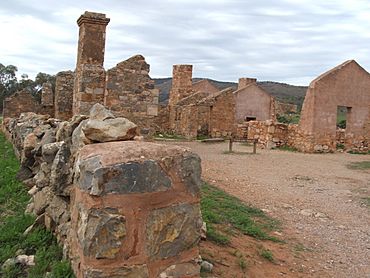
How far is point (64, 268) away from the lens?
358cm

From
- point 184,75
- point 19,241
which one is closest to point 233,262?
point 19,241

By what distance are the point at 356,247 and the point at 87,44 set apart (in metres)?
7.39

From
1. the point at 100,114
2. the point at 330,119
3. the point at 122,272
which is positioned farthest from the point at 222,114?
the point at 122,272

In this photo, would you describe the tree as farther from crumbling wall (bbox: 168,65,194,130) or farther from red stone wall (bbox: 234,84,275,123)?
red stone wall (bbox: 234,84,275,123)

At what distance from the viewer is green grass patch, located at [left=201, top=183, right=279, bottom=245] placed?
5.56m

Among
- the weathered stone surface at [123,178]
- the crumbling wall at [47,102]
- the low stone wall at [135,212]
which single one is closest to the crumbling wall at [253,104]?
the crumbling wall at [47,102]

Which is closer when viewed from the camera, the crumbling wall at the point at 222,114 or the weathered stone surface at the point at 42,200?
the weathered stone surface at the point at 42,200

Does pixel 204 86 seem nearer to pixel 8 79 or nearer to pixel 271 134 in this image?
pixel 271 134

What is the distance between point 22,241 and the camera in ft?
14.8

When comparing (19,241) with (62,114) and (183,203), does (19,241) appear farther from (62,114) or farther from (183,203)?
(62,114)

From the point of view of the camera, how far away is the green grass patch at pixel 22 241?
3811mm

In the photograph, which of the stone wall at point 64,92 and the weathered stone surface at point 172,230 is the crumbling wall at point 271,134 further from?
the weathered stone surface at point 172,230

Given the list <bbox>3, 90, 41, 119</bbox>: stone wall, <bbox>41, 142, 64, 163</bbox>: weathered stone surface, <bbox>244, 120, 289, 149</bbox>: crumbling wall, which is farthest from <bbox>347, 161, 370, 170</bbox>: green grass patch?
<bbox>3, 90, 41, 119</bbox>: stone wall

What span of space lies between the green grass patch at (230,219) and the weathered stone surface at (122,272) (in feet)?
7.08
